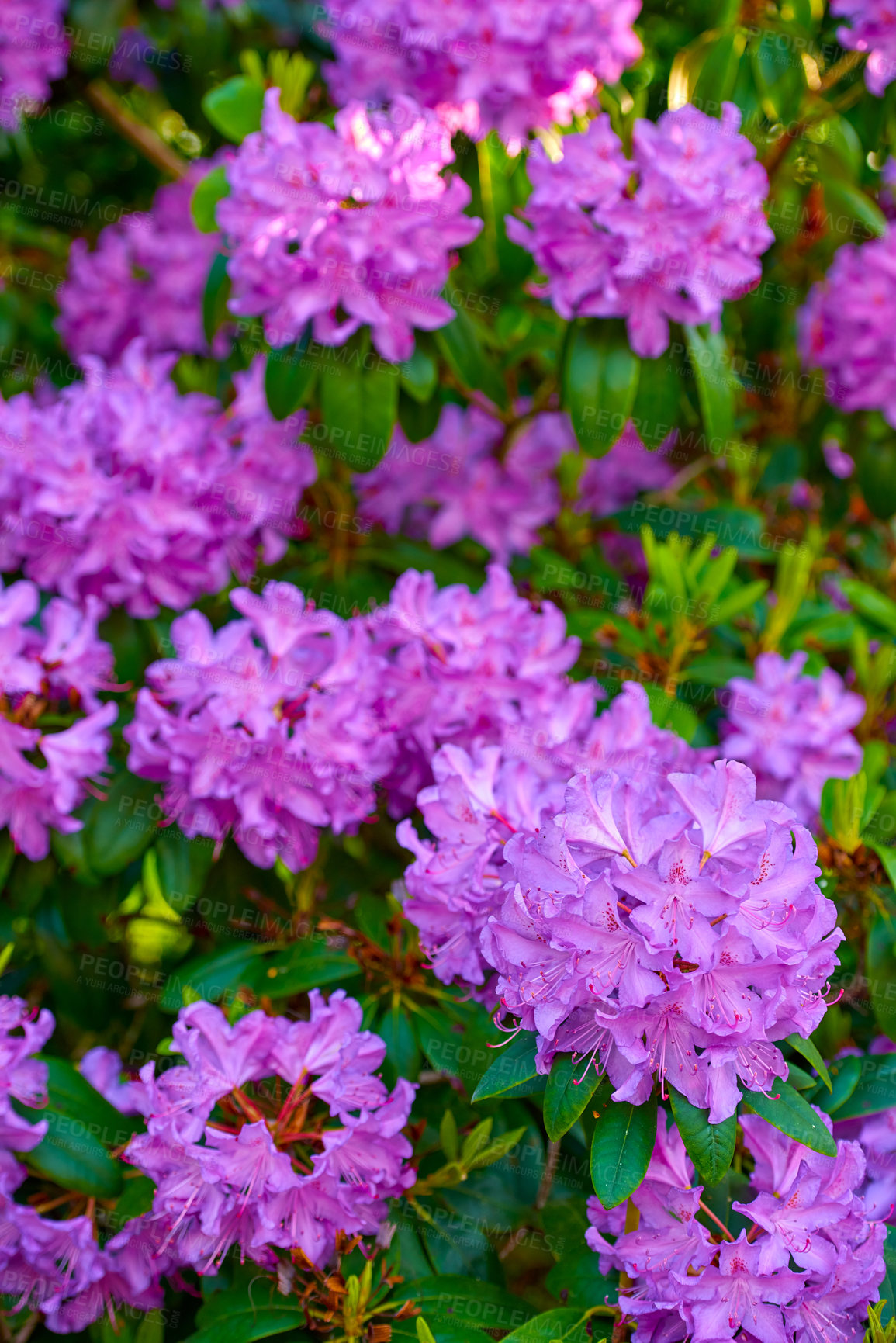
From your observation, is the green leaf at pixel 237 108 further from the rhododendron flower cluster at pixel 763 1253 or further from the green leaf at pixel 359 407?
the rhododendron flower cluster at pixel 763 1253

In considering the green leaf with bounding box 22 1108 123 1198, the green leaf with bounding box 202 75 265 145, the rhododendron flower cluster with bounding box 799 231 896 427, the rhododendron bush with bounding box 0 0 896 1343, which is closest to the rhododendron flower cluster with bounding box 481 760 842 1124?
the rhododendron bush with bounding box 0 0 896 1343

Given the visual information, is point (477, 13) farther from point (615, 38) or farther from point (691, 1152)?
point (691, 1152)

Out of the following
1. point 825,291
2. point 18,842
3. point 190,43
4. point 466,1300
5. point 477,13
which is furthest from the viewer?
point 190,43

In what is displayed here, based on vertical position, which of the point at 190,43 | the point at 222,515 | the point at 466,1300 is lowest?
the point at 466,1300

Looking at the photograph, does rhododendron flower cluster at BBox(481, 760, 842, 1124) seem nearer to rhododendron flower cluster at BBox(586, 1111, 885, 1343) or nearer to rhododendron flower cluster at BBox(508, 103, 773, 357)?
rhododendron flower cluster at BBox(586, 1111, 885, 1343)

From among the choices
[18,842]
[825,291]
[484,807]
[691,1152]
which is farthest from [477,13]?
[691,1152]

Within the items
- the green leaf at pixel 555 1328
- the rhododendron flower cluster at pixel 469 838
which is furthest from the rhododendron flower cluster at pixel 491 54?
the green leaf at pixel 555 1328

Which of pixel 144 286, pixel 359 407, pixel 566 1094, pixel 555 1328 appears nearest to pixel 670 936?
pixel 566 1094
